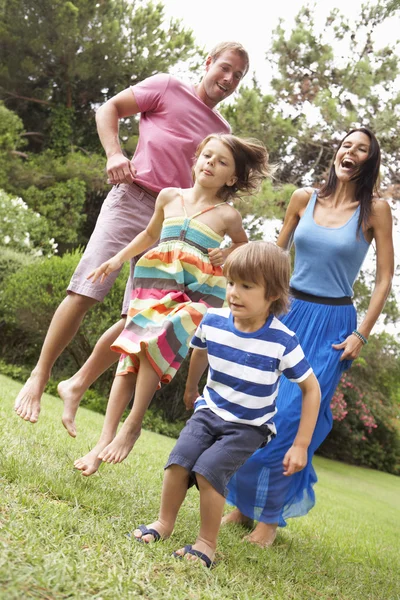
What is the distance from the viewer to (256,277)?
252 centimetres

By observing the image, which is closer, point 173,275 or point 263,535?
point 173,275

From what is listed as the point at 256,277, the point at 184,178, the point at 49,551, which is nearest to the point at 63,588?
the point at 49,551

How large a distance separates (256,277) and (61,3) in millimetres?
18268

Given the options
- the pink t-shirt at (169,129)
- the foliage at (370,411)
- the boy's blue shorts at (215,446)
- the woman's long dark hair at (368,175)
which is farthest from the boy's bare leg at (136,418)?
the foliage at (370,411)

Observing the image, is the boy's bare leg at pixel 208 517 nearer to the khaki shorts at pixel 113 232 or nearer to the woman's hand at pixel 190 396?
the woman's hand at pixel 190 396

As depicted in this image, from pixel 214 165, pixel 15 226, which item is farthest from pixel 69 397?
pixel 15 226

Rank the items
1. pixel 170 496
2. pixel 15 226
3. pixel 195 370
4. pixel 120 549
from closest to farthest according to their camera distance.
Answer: pixel 120 549, pixel 170 496, pixel 195 370, pixel 15 226

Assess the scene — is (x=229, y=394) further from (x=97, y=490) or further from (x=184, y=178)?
(x=184, y=178)

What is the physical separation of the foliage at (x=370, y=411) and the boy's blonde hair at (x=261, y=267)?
34.0ft

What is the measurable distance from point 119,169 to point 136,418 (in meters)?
1.20

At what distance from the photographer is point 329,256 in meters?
3.32

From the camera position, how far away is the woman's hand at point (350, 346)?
327 cm

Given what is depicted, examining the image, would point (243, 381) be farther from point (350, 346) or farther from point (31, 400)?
point (31, 400)

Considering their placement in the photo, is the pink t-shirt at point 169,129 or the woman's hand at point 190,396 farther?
the pink t-shirt at point 169,129
